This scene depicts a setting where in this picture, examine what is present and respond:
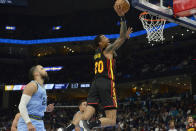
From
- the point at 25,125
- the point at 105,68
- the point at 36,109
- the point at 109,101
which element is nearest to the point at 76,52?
the point at 105,68

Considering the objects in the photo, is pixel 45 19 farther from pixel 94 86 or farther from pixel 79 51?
pixel 94 86

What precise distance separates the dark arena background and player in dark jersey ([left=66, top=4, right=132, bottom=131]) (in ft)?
57.9

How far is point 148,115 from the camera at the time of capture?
62.8ft

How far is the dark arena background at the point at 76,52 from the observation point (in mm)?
24312

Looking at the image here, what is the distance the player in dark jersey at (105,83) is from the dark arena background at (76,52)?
1766 centimetres

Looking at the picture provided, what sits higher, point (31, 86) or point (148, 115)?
point (31, 86)

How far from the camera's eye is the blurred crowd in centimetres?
1599

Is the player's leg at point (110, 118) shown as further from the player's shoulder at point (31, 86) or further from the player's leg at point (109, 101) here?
the player's shoulder at point (31, 86)

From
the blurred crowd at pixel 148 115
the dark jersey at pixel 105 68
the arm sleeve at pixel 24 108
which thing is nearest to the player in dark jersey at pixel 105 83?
the dark jersey at pixel 105 68

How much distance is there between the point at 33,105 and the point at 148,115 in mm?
16093

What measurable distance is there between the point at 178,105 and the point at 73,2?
53.8 ft

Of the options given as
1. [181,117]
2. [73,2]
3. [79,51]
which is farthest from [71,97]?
[181,117]

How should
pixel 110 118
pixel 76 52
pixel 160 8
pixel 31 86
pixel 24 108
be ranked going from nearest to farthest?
pixel 24 108, pixel 31 86, pixel 110 118, pixel 160 8, pixel 76 52

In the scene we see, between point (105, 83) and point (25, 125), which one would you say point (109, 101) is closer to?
point (105, 83)
